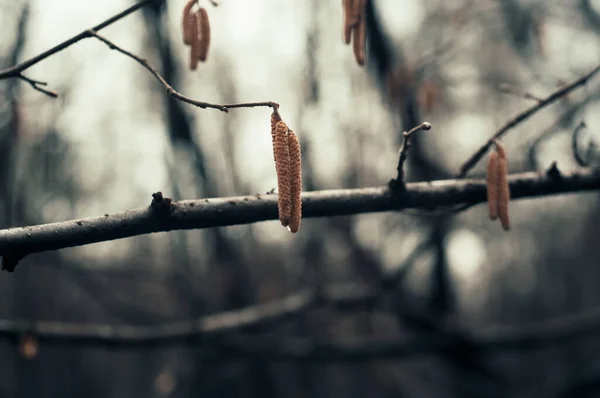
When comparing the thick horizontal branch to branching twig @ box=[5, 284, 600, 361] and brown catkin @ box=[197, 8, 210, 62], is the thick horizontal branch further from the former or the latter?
branching twig @ box=[5, 284, 600, 361]

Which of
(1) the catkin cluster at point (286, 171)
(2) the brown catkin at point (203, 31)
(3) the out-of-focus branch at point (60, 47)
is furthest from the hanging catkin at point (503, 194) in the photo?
(3) the out-of-focus branch at point (60, 47)

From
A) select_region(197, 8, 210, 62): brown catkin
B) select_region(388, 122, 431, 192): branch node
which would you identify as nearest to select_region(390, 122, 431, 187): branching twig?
select_region(388, 122, 431, 192): branch node

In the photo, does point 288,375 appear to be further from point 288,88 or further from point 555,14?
point 555,14

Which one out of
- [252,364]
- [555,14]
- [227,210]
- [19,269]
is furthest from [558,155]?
[19,269]

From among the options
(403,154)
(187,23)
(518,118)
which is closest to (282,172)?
(403,154)

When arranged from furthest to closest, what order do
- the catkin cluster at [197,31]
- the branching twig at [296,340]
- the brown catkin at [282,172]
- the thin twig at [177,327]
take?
the branching twig at [296,340] < the thin twig at [177,327] < the catkin cluster at [197,31] < the brown catkin at [282,172]

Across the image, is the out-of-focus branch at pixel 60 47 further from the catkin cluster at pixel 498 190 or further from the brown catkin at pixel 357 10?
the catkin cluster at pixel 498 190
